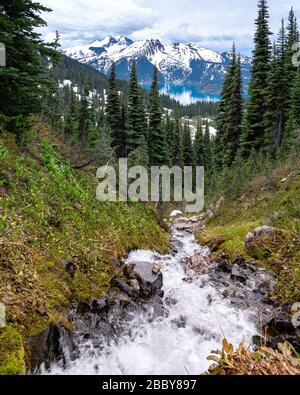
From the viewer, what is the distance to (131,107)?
40.3 metres

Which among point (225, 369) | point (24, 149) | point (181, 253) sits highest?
point (24, 149)

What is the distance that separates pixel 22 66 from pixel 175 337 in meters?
9.90

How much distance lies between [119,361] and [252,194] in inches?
785

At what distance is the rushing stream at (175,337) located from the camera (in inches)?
236

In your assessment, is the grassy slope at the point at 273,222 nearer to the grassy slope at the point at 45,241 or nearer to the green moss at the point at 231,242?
the green moss at the point at 231,242

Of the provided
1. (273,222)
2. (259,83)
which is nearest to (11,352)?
(273,222)

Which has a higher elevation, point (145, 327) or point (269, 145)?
point (269, 145)

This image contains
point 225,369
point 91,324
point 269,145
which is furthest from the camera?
point 269,145

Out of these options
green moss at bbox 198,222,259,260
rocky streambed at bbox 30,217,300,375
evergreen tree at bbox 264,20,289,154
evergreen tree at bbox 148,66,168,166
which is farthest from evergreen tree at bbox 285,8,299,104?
rocky streambed at bbox 30,217,300,375

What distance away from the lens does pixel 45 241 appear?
800cm

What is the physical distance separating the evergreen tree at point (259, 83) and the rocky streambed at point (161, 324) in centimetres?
2774
